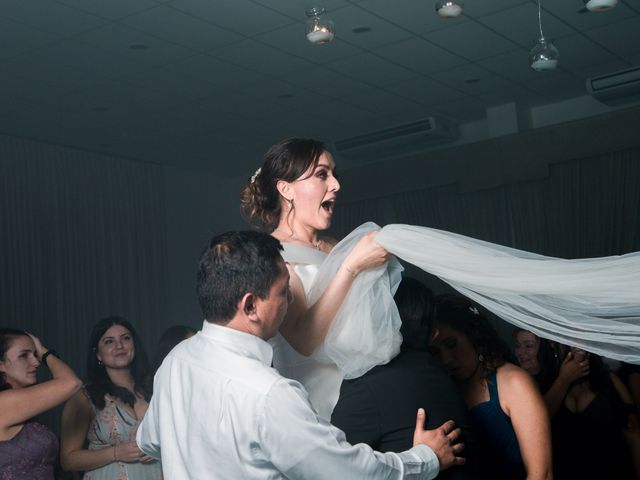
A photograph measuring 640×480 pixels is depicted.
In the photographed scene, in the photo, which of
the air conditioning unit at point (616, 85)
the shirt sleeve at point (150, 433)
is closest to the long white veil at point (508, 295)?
the shirt sleeve at point (150, 433)

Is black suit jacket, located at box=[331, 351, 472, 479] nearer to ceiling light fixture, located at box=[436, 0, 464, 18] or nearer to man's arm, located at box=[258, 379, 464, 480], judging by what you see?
man's arm, located at box=[258, 379, 464, 480]

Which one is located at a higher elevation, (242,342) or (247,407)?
(242,342)

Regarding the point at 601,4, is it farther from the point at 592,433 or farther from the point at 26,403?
the point at 26,403

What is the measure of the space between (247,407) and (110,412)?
266 cm

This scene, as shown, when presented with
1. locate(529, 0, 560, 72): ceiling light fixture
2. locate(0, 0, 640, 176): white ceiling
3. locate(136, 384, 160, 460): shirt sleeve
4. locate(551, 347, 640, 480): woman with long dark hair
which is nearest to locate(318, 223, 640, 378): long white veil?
locate(136, 384, 160, 460): shirt sleeve

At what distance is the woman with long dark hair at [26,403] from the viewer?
136 inches

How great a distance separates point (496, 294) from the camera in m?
2.13

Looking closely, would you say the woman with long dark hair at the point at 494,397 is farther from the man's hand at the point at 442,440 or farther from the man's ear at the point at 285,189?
the man's ear at the point at 285,189

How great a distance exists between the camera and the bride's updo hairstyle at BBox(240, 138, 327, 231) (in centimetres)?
240

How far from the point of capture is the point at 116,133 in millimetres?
7414

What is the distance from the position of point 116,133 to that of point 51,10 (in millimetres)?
2575

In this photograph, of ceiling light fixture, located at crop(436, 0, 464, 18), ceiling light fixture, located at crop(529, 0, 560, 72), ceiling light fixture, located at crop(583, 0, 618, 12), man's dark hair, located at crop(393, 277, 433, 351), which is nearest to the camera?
man's dark hair, located at crop(393, 277, 433, 351)

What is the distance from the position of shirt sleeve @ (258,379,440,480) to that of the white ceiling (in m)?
3.62

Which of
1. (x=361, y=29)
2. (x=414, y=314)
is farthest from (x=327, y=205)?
(x=361, y=29)
